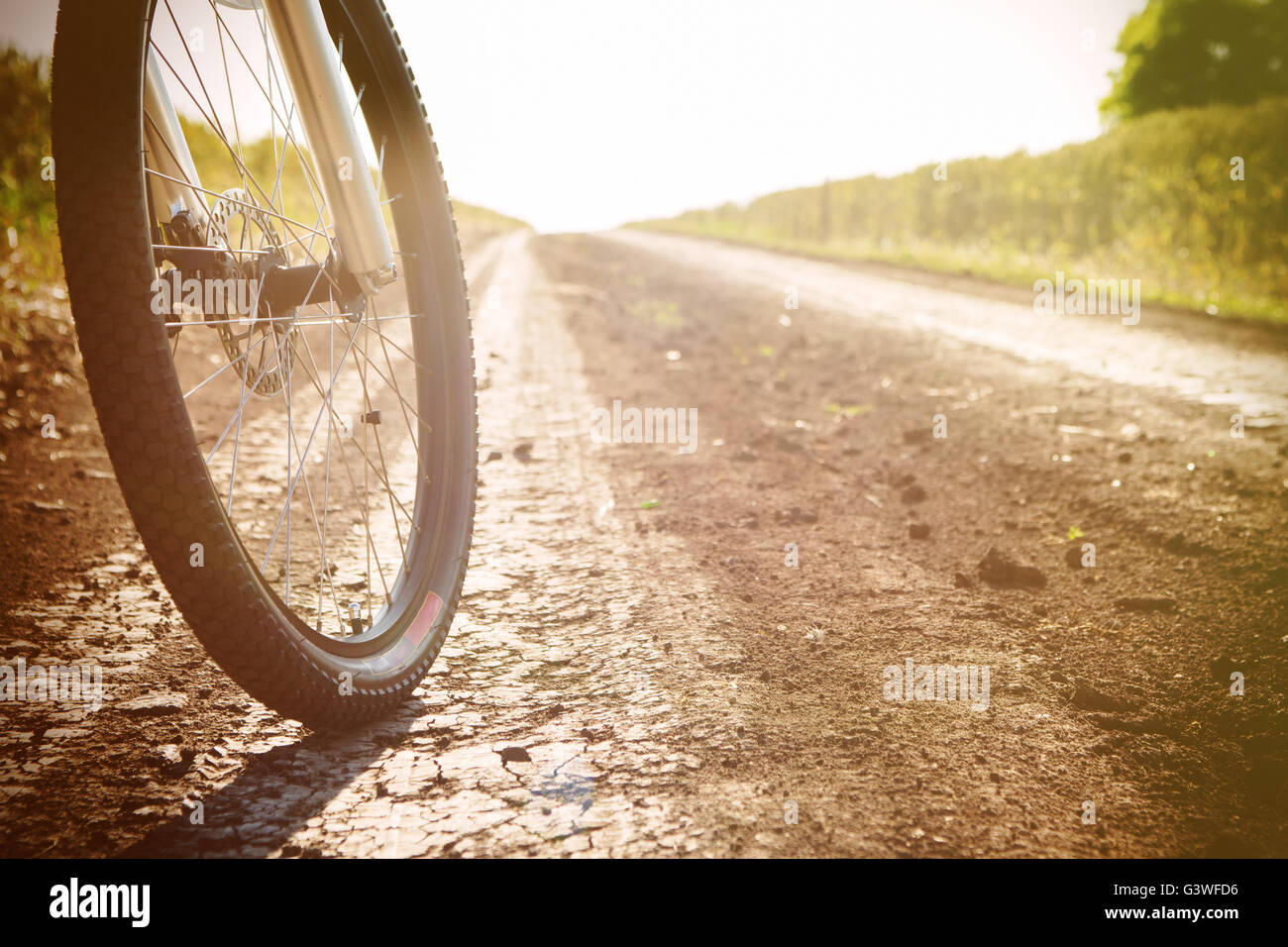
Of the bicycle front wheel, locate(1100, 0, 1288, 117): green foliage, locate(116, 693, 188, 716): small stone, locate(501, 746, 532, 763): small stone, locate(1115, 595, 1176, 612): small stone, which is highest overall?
locate(1100, 0, 1288, 117): green foliage

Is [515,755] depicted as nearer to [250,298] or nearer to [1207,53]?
[250,298]

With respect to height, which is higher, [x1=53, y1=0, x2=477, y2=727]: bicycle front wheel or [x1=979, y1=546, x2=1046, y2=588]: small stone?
[x1=53, y1=0, x2=477, y2=727]: bicycle front wheel

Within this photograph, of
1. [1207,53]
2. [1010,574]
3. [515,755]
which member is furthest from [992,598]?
[1207,53]

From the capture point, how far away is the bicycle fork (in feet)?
5.64

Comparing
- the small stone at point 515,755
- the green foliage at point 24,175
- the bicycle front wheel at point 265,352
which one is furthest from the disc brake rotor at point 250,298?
the green foliage at point 24,175

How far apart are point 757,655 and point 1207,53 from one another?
39685mm

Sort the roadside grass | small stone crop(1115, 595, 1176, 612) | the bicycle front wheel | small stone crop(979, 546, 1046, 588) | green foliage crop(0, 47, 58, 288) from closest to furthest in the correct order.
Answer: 1. the bicycle front wheel
2. small stone crop(1115, 595, 1176, 612)
3. small stone crop(979, 546, 1046, 588)
4. the roadside grass
5. green foliage crop(0, 47, 58, 288)

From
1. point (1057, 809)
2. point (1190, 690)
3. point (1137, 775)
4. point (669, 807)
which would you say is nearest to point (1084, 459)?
point (1190, 690)

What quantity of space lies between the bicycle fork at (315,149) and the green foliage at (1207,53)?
3829cm

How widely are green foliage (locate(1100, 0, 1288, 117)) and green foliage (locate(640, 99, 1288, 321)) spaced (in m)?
15.0

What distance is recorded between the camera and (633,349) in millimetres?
7020

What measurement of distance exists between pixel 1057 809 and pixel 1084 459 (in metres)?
2.86

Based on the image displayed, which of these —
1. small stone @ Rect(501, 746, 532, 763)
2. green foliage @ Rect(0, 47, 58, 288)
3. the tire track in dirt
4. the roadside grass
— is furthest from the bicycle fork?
green foliage @ Rect(0, 47, 58, 288)

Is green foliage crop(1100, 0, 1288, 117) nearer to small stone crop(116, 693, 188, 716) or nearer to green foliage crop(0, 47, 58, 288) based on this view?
green foliage crop(0, 47, 58, 288)
